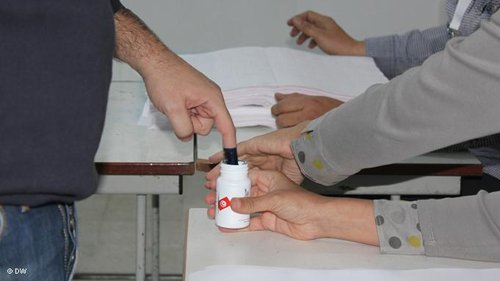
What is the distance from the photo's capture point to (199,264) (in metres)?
1.03

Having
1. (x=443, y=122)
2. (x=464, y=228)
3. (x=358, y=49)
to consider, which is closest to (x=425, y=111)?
(x=443, y=122)

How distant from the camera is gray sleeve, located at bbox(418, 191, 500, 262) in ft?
3.45

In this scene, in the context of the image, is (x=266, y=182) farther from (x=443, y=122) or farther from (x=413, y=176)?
(x=413, y=176)

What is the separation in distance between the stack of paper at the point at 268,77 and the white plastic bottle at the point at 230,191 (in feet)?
1.79

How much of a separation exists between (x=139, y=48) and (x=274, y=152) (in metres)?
0.35

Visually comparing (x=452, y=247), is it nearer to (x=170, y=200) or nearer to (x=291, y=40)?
(x=291, y=40)

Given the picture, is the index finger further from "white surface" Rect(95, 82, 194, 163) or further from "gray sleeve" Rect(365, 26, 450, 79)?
"gray sleeve" Rect(365, 26, 450, 79)

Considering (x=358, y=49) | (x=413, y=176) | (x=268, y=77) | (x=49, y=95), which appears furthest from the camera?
(x=358, y=49)

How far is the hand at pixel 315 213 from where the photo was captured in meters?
1.11

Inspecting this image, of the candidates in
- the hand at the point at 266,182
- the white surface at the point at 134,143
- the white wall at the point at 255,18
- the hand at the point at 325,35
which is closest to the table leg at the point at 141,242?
the white surface at the point at 134,143

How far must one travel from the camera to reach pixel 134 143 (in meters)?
1.57

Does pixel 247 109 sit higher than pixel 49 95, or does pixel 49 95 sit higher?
pixel 49 95

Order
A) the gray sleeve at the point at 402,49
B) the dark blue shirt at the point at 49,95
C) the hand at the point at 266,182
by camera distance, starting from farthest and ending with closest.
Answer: the gray sleeve at the point at 402,49, the hand at the point at 266,182, the dark blue shirt at the point at 49,95

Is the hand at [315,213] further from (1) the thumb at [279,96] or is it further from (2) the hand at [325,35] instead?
(2) the hand at [325,35]
